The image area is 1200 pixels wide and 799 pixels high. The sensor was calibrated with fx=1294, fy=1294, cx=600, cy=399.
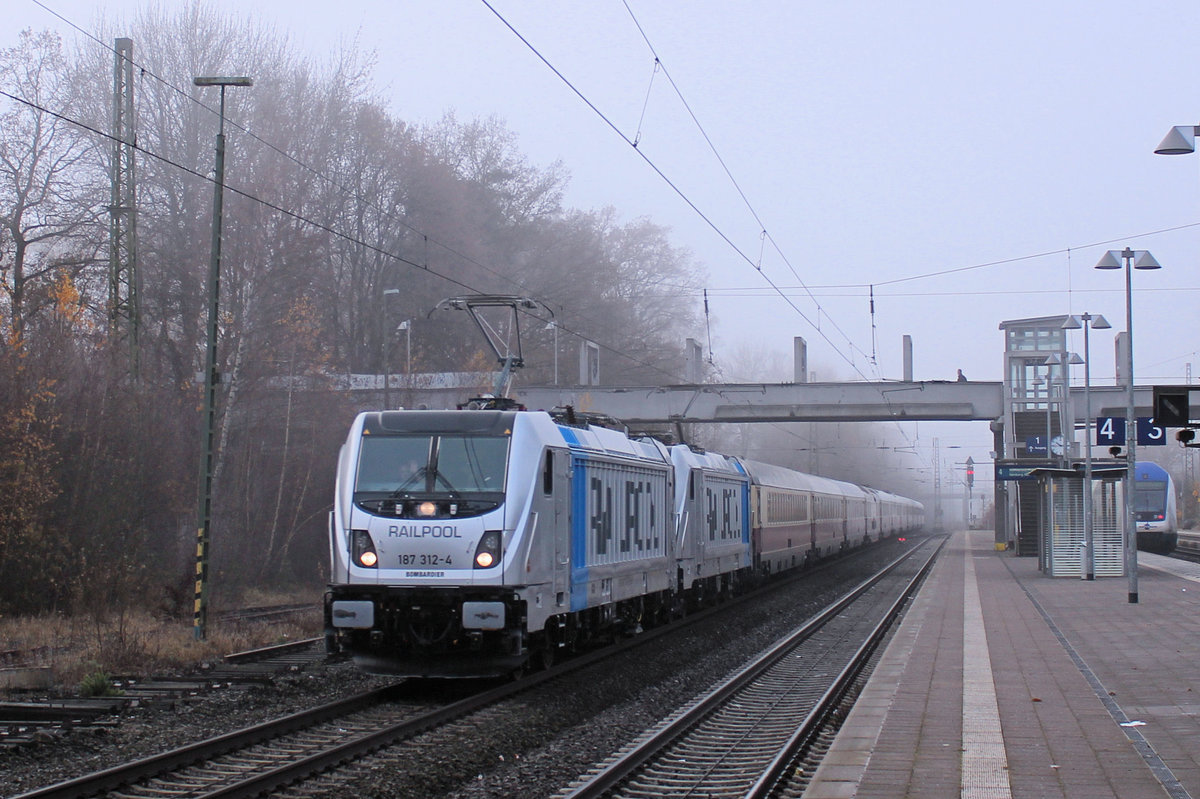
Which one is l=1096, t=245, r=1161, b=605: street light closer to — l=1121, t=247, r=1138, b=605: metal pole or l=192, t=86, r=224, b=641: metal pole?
l=1121, t=247, r=1138, b=605: metal pole

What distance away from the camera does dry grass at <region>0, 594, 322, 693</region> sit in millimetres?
14156

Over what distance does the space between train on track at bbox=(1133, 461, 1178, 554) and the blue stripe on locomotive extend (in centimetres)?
4259

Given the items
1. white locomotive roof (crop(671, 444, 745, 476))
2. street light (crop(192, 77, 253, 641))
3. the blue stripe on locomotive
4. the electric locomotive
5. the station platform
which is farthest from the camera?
white locomotive roof (crop(671, 444, 745, 476))

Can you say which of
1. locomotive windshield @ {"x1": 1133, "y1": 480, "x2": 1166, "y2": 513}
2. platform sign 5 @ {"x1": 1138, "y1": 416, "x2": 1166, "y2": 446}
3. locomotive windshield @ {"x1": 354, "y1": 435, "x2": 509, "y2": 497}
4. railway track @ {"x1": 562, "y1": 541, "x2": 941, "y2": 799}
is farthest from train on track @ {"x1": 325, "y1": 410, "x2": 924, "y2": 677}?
locomotive windshield @ {"x1": 1133, "y1": 480, "x2": 1166, "y2": 513}

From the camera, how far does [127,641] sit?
15.6 meters

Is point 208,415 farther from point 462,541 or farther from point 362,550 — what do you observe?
point 462,541

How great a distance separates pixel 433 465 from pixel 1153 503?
46.8 metres

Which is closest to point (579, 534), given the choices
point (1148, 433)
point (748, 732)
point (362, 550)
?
point (362, 550)

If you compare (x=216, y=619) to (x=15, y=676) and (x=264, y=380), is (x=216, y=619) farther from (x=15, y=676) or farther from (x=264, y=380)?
(x=264, y=380)

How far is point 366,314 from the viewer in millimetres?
49719

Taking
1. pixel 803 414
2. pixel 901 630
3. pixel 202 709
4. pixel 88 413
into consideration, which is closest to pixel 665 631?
pixel 901 630

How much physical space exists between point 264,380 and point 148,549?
7770 mm

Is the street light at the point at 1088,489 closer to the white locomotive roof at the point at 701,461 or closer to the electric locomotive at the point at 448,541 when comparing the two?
the white locomotive roof at the point at 701,461

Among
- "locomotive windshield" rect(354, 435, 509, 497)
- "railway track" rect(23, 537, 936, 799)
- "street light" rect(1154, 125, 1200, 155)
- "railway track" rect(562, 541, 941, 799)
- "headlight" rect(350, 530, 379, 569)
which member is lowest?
"railway track" rect(562, 541, 941, 799)
